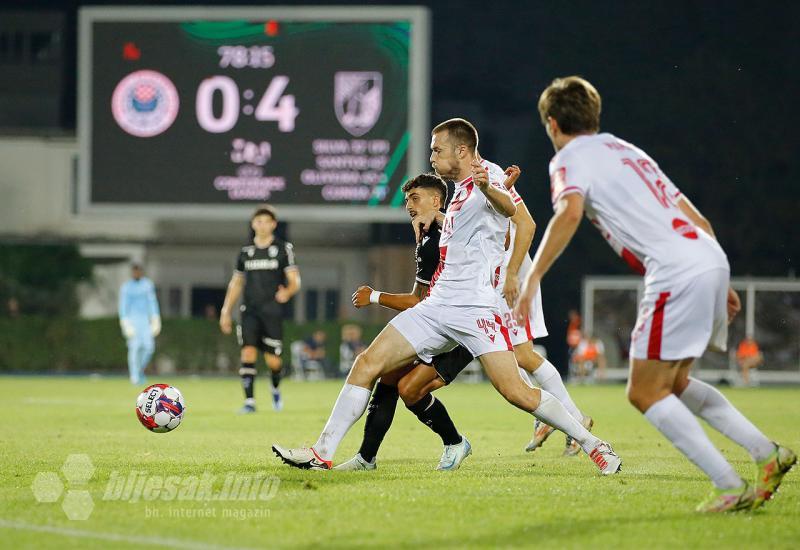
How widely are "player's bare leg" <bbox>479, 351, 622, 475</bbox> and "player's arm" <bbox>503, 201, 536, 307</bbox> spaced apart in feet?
1.87

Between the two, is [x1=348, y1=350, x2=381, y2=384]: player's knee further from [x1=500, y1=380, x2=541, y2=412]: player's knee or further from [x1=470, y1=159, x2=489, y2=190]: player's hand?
[x1=470, y1=159, x2=489, y2=190]: player's hand

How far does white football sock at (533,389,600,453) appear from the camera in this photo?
25.4ft

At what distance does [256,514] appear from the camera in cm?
605

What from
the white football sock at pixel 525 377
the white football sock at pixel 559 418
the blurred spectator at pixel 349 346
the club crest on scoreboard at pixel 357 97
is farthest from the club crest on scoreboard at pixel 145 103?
the white football sock at pixel 559 418

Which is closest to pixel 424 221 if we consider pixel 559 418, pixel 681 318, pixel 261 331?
pixel 559 418

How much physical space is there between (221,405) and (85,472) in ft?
29.6

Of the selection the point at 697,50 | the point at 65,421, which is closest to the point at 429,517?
the point at 65,421

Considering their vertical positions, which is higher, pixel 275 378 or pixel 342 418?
pixel 342 418

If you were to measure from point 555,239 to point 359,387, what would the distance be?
2115 millimetres

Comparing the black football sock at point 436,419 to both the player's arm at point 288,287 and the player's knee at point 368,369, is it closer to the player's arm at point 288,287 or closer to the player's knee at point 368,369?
the player's knee at point 368,369

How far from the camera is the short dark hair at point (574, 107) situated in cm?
632

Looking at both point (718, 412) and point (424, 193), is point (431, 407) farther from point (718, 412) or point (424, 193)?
point (718, 412)

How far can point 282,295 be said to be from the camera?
15.0 m

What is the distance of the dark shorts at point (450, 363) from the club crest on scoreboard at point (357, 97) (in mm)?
13633
